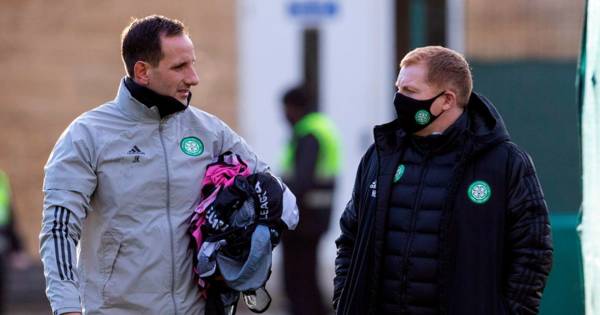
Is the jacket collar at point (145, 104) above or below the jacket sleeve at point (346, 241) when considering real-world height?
above

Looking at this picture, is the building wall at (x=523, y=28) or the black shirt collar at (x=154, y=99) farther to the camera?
the building wall at (x=523, y=28)

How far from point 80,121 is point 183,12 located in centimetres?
779

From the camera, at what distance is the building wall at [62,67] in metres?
12.8

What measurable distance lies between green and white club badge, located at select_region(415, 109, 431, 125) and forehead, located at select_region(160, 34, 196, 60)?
894mm

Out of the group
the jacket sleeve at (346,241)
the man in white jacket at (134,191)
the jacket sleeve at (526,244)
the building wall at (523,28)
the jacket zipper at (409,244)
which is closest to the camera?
the jacket sleeve at (526,244)

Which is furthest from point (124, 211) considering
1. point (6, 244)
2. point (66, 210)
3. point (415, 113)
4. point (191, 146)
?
point (6, 244)

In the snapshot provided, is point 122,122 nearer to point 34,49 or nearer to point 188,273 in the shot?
point 188,273

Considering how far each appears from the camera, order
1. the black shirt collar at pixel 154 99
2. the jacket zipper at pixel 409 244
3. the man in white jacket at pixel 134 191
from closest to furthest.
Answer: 1. the jacket zipper at pixel 409 244
2. the man in white jacket at pixel 134 191
3. the black shirt collar at pixel 154 99

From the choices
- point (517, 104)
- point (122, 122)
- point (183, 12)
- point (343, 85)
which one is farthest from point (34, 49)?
point (122, 122)

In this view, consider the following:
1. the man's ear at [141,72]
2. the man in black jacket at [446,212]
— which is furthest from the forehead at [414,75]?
the man's ear at [141,72]

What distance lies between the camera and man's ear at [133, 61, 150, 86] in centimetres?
520

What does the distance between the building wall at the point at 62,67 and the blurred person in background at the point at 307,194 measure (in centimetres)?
261

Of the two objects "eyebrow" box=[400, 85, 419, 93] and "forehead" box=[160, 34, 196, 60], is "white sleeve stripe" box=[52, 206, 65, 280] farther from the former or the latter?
"eyebrow" box=[400, 85, 419, 93]

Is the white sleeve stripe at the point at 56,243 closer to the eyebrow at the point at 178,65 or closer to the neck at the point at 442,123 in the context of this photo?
the eyebrow at the point at 178,65
